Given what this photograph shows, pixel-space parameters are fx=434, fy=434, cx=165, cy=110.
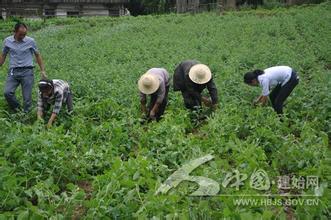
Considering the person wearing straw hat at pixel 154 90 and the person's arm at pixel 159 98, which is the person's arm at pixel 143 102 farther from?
the person's arm at pixel 159 98

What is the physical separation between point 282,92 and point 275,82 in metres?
0.21

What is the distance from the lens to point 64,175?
5.16 m

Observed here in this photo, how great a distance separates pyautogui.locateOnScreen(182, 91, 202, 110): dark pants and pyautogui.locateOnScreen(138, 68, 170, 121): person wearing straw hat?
423 mm

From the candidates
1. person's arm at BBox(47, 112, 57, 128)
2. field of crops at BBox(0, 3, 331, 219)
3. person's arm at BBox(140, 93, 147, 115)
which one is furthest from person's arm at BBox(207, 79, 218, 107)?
person's arm at BBox(47, 112, 57, 128)

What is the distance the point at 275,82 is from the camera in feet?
23.6

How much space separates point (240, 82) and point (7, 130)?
5.18 meters

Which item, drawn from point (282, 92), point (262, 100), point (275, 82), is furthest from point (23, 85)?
point (282, 92)

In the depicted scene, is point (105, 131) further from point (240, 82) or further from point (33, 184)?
point (240, 82)

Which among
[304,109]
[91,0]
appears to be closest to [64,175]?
[304,109]

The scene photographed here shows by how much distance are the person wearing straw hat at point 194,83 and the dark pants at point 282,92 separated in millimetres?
1041

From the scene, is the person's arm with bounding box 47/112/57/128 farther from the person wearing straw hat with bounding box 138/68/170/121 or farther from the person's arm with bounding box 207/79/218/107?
the person's arm with bounding box 207/79/218/107

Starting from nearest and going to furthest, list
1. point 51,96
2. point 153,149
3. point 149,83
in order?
point 153,149 < point 51,96 < point 149,83

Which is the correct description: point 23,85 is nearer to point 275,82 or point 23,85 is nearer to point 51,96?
point 51,96

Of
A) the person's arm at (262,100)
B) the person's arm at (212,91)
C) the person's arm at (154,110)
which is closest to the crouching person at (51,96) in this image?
the person's arm at (154,110)
